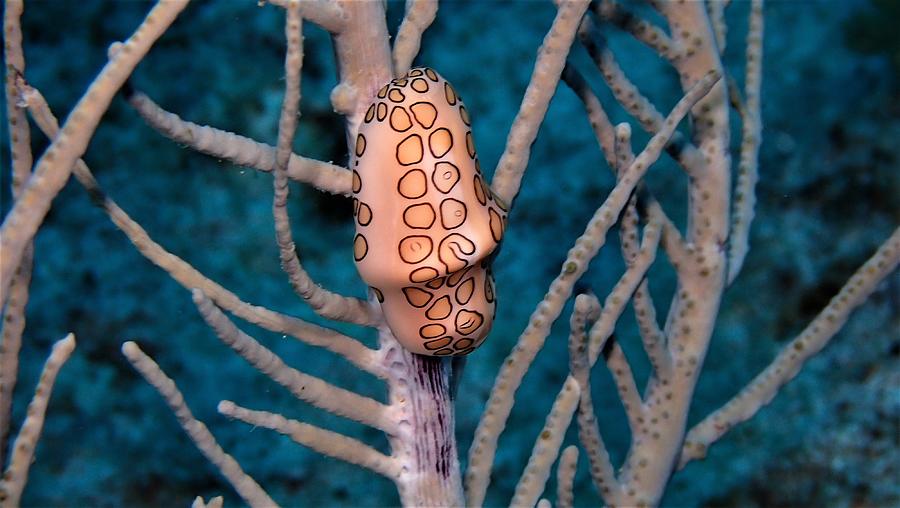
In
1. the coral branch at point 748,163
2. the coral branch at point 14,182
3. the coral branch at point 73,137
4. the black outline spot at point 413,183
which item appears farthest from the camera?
the coral branch at point 748,163

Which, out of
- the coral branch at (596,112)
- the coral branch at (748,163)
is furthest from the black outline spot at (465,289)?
the coral branch at (748,163)

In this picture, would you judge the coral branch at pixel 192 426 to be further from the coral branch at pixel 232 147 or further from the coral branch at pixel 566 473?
the coral branch at pixel 566 473

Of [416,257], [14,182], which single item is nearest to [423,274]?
[416,257]

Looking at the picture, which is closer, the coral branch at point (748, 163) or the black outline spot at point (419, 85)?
the black outline spot at point (419, 85)

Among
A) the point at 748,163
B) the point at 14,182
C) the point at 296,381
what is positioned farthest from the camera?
the point at 748,163

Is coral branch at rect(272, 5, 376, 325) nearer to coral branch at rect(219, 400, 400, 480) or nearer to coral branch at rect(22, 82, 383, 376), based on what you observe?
coral branch at rect(22, 82, 383, 376)

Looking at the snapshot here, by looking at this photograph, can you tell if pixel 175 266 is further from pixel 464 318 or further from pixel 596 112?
pixel 596 112
